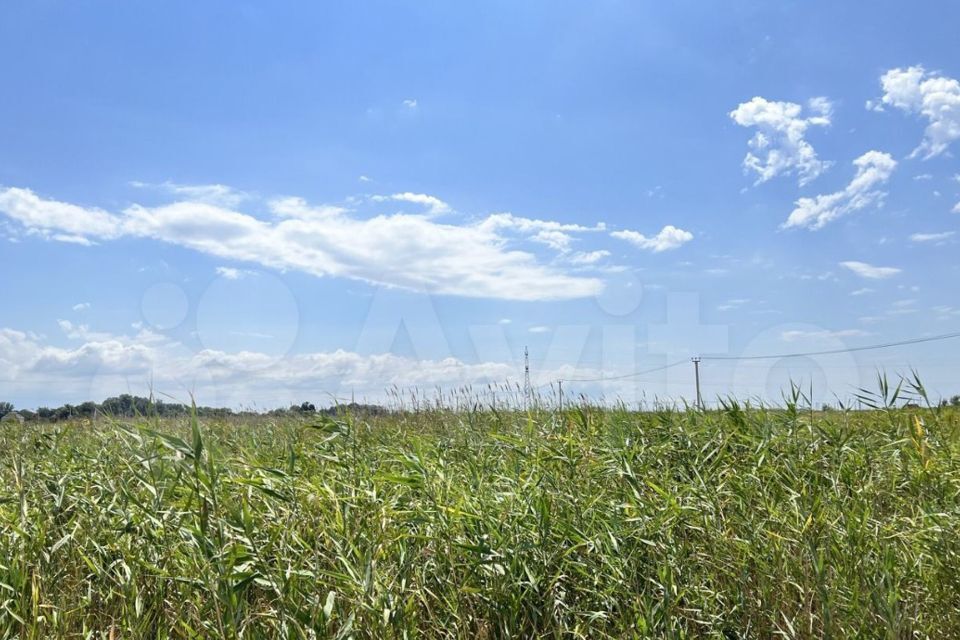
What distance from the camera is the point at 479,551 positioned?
3441mm

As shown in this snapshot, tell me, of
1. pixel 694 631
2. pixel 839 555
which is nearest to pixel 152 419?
pixel 694 631

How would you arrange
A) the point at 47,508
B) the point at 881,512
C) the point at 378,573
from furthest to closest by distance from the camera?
the point at 881,512, the point at 47,508, the point at 378,573

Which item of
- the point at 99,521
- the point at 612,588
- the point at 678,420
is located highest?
the point at 678,420

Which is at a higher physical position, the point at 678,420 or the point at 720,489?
the point at 678,420

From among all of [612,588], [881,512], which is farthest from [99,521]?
[881,512]

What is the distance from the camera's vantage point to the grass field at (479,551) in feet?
10.4

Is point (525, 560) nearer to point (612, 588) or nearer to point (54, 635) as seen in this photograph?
point (612, 588)

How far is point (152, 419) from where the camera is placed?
4.25 metres

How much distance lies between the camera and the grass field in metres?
3.18

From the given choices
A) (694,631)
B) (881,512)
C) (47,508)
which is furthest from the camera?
(881,512)

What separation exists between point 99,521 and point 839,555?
4.33 m

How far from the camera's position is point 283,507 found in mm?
3957

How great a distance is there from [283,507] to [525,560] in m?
1.54

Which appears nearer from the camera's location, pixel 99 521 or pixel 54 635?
pixel 54 635
